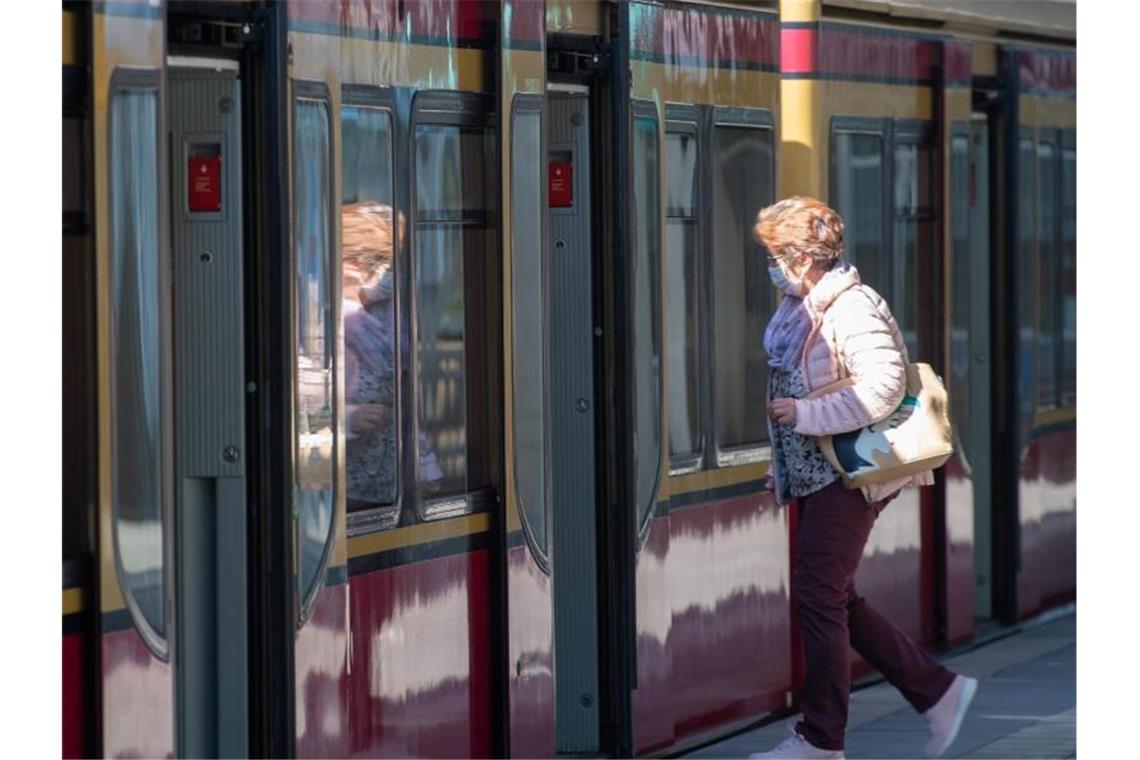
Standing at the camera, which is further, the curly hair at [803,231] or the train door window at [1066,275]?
the train door window at [1066,275]

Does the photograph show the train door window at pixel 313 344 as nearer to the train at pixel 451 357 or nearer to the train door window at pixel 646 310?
the train at pixel 451 357

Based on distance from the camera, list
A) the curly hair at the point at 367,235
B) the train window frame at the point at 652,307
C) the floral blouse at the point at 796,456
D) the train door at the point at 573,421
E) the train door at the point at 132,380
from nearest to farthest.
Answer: the train door at the point at 132,380 < the curly hair at the point at 367,235 < the floral blouse at the point at 796,456 < the train door at the point at 573,421 < the train window frame at the point at 652,307

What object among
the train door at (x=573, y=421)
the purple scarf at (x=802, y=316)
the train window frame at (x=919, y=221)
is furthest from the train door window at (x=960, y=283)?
the purple scarf at (x=802, y=316)

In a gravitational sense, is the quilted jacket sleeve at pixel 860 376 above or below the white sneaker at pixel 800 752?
above

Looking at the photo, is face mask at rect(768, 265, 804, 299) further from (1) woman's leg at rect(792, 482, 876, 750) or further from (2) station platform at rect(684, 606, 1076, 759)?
(2) station platform at rect(684, 606, 1076, 759)

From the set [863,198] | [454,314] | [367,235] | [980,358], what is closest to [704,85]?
[863,198]

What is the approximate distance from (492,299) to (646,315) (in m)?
1.12

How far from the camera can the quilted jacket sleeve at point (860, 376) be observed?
347 inches

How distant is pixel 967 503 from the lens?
1308cm

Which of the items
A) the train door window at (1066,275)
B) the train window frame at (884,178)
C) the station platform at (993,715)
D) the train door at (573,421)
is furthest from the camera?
the train door window at (1066,275)

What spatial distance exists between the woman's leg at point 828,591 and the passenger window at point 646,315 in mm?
791

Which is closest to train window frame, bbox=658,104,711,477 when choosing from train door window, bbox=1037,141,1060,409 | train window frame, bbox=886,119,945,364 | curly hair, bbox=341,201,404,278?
curly hair, bbox=341,201,404,278
